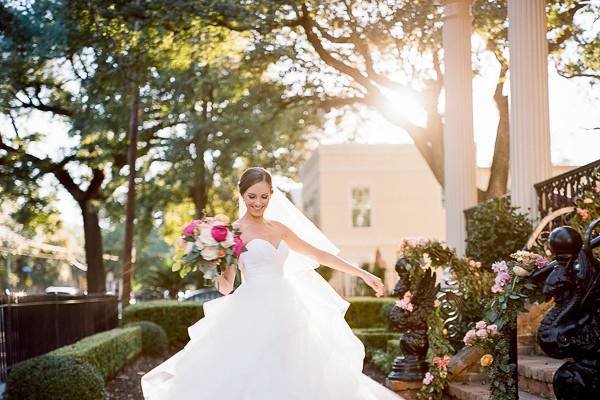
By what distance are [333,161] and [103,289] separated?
10674 millimetres

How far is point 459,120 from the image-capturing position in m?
14.2

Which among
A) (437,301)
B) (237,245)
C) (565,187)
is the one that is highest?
(565,187)

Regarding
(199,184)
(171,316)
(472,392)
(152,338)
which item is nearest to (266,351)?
(472,392)

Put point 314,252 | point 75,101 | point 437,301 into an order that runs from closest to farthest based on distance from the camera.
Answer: point 314,252 < point 437,301 < point 75,101

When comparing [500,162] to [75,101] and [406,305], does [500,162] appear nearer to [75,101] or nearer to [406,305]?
[406,305]

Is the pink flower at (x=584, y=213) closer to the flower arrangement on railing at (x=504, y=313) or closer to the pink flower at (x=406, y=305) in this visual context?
the pink flower at (x=406, y=305)

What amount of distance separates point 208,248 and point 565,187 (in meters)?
5.86

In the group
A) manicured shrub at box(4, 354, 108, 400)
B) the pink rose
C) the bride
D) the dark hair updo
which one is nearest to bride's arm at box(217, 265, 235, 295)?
the bride

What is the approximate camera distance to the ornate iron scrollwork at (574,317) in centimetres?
492

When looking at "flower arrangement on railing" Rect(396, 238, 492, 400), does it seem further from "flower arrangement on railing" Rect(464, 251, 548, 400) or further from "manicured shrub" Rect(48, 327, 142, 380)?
"manicured shrub" Rect(48, 327, 142, 380)

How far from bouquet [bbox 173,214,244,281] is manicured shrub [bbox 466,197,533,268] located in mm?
5635

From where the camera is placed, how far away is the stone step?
805 centimetres

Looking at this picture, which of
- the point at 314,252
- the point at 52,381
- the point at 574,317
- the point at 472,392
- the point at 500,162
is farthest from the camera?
the point at 500,162

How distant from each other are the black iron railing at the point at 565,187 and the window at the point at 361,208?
83.5 ft
